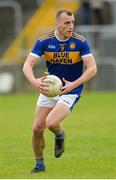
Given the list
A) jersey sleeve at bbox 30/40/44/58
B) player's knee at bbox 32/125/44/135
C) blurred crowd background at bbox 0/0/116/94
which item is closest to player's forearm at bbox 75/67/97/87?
jersey sleeve at bbox 30/40/44/58

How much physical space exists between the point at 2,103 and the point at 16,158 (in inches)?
500

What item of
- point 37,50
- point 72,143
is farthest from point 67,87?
point 72,143

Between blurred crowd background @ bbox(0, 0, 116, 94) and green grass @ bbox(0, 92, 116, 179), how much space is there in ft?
12.1

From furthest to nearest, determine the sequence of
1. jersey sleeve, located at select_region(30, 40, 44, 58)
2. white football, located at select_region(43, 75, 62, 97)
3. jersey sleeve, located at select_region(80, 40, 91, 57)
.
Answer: jersey sleeve, located at select_region(30, 40, 44, 58), jersey sleeve, located at select_region(80, 40, 91, 57), white football, located at select_region(43, 75, 62, 97)

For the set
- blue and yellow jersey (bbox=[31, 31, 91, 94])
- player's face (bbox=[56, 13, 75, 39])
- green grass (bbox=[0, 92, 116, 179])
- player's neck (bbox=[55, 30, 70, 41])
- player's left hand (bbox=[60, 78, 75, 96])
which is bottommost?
green grass (bbox=[0, 92, 116, 179])

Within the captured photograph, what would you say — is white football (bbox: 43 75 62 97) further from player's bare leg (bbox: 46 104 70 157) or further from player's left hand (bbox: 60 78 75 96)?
player's bare leg (bbox: 46 104 70 157)

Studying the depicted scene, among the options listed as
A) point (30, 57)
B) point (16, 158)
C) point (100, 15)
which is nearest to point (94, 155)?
point (16, 158)

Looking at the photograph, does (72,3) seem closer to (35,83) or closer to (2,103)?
(2,103)

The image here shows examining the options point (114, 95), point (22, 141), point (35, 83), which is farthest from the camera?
point (114, 95)

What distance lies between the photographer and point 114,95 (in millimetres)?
27812

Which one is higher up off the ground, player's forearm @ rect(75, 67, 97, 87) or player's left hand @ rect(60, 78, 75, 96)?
player's forearm @ rect(75, 67, 97, 87)

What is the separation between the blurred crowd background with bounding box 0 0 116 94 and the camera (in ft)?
96.2

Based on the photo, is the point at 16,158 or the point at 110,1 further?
the point at 110,1

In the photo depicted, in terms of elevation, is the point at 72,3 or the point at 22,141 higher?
the point at 72,3
